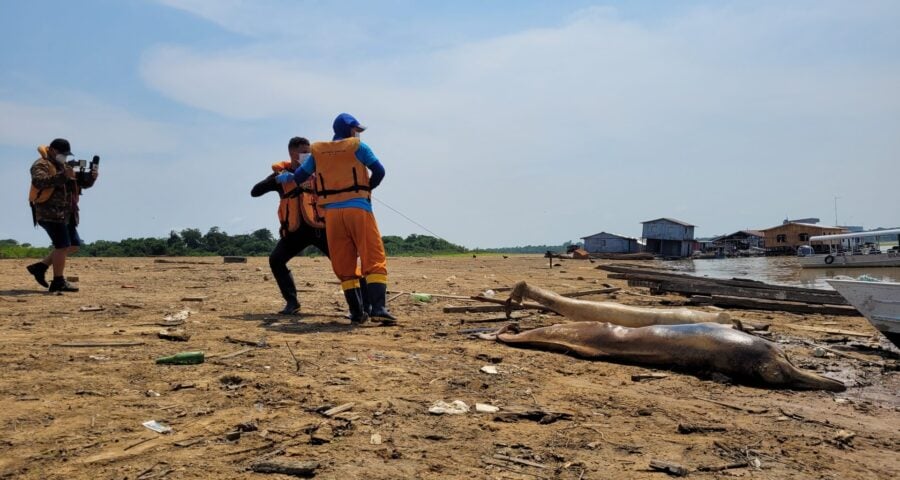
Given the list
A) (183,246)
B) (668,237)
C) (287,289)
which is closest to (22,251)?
(183,246)

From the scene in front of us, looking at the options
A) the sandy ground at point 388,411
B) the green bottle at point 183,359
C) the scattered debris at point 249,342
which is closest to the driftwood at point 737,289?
the sandy ground at point 388,411

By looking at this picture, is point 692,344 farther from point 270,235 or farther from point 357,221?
point 270,235

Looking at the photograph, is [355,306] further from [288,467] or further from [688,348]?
[288,467]

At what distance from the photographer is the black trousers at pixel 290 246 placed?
292 inches

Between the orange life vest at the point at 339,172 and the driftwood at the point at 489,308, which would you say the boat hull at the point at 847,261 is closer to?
the driftwood at the point at 489,308

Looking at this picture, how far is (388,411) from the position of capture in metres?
3.55

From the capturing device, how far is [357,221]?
6.65m

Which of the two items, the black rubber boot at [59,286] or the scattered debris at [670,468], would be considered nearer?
the scattered debris at [670,468]

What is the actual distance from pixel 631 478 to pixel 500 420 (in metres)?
0.89

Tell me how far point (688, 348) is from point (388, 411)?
2.89 meters

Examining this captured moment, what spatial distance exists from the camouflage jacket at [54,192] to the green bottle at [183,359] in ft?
18.2

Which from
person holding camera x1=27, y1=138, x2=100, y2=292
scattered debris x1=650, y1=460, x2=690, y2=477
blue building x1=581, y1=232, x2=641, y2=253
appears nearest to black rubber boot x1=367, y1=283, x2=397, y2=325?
scattered debris x1=650, y1=460, x2=690, y2=477

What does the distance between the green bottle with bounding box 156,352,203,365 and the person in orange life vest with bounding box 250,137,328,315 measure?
2.92 meters

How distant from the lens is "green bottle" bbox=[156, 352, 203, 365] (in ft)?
14.4
